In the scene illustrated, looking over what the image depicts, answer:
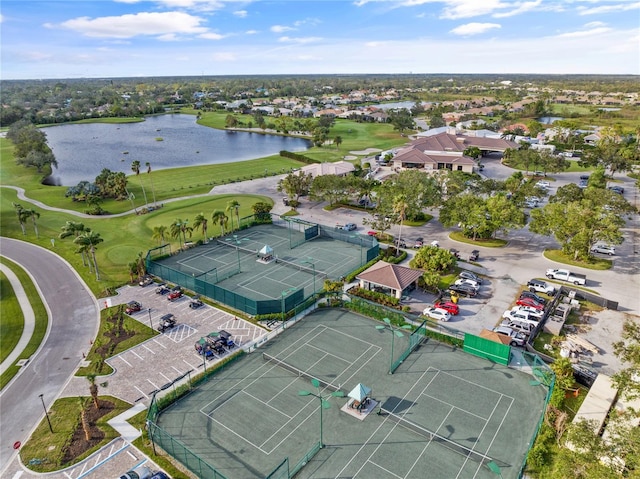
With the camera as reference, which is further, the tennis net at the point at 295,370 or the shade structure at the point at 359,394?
the tennis net at the point at 295,370

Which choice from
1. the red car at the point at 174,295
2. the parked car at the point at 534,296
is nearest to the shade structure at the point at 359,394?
the parked car at the point at 534,296

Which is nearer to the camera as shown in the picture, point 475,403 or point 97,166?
→ point 475,403

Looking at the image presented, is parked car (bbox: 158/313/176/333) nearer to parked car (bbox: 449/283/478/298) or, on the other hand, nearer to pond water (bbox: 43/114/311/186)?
parked car (bbox: 449/283/478/298)

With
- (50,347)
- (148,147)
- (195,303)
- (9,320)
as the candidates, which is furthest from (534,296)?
(148,147)

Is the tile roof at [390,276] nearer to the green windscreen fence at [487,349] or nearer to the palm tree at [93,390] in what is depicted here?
the green windscreen fence at [487,349]

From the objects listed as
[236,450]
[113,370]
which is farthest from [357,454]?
[113,370]

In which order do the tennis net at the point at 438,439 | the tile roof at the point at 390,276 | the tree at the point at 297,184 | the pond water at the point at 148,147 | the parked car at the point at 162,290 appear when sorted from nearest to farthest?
the tennis net at the point at 438,439 → the tile roof at the point at 390,276 → the parked car at the point at 162,290 → the tree at the point at 297,184 → the pond water at the point at 148,147

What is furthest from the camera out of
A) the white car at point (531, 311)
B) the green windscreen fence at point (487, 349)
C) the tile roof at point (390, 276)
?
the tile roof at point (390, 276)

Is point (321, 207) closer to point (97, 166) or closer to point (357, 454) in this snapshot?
point (357, 454)
